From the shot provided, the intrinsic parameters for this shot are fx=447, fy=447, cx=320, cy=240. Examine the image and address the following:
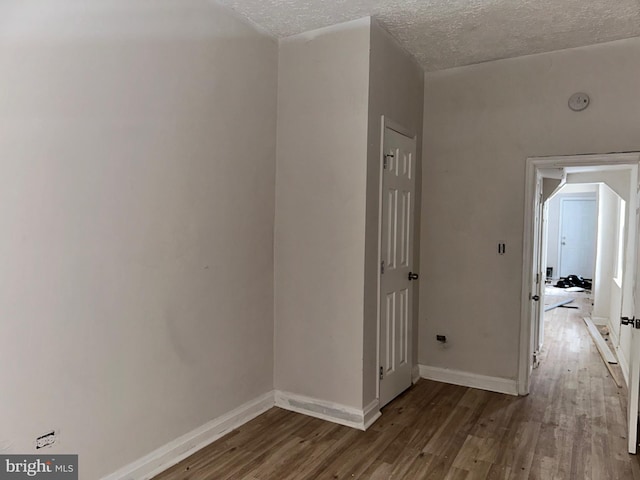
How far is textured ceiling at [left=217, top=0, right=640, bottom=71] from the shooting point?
110 inches

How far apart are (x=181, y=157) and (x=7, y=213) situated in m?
0.96

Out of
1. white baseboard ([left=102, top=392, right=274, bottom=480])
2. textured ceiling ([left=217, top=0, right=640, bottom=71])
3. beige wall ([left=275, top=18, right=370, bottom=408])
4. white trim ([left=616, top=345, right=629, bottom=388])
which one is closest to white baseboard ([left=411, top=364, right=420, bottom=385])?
beige wall ([left=275, top=18, right=370, bottom=408])

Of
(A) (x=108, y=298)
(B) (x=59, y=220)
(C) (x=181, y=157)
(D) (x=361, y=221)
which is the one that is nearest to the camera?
(B) (x=59, y=220)

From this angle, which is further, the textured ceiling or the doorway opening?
the doorway opening

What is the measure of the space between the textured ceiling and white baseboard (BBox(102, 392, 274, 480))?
2662 mm

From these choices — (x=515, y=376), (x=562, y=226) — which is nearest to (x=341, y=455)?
(x=515, y=376)

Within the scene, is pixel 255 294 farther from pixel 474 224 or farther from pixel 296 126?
pixel 474 224

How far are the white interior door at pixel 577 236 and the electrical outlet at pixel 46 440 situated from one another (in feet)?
36.1

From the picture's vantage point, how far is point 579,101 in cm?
344

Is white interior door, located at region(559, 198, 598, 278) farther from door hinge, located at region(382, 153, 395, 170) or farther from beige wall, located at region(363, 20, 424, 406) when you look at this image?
door hinge, located at region(382, 153, 395, 170)

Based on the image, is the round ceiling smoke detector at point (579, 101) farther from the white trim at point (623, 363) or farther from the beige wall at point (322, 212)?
the white trim at point (623, 363)

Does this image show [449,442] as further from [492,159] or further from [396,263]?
[492,159]

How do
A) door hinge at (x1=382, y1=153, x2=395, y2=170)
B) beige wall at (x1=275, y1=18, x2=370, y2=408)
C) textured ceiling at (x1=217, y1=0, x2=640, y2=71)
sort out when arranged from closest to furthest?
textured ceiling at (x1=217, y1=0, x2=640, y2=71) < beige wall at (x1=275, y1=18, x2=370, y2=408) < door hinge at (x1=382, y1=153, x2=395, y2=170)

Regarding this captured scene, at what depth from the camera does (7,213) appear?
5.98ft
